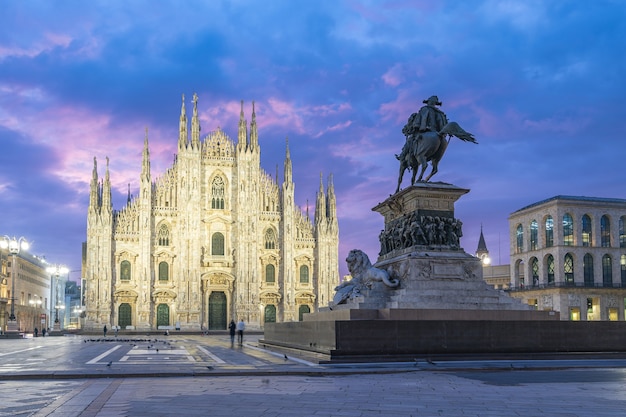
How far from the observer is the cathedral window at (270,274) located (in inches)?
2692

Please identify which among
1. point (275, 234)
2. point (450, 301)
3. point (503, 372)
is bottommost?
point (503, 372)

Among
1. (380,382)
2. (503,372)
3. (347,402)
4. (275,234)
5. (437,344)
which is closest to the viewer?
(347,402)

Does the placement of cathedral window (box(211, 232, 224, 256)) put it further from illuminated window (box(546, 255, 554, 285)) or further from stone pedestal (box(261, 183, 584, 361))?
stone pedestal (box(261, 183, 584, 361))

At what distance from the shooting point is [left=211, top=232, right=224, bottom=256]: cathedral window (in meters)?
66.9

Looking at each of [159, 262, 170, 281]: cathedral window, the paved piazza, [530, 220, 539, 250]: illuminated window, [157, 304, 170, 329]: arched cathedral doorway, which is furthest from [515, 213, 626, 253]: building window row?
the paved piazza

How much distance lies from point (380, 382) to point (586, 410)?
459cm

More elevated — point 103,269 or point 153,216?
point 153,216

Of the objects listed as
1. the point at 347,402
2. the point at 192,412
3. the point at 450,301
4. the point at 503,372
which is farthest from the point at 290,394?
the point at 450,301

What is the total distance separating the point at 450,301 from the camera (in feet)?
61.9

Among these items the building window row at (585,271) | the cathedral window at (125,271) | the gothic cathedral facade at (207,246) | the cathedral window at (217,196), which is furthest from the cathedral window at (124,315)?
the building window row at (585,271)

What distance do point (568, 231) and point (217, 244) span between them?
33.9 metres

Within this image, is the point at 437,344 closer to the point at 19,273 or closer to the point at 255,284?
the point at 255,284

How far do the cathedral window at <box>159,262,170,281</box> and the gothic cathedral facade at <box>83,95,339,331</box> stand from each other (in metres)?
0.09

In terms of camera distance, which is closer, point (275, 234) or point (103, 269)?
point (103, 269)
